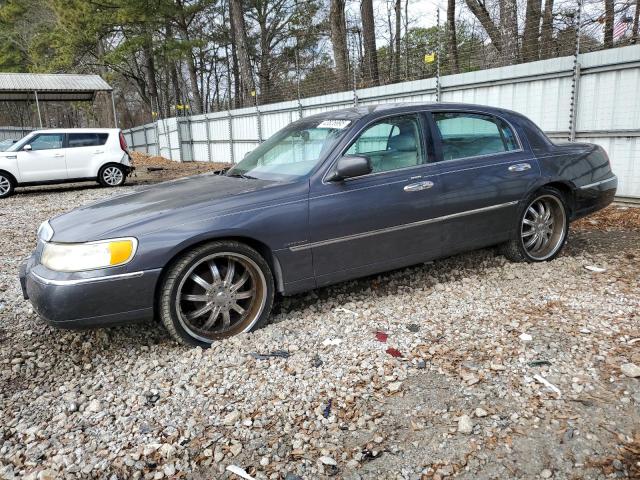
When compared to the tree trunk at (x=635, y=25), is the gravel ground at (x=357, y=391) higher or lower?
lower

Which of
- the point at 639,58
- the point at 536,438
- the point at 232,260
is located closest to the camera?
the point at 536,438

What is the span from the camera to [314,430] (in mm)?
2488

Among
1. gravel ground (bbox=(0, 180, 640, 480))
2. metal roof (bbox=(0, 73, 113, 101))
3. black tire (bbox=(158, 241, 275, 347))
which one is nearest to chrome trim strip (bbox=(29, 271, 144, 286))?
black tire (bbox=(158, 241, 275, 347))

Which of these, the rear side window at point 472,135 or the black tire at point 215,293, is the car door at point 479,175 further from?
the black tire at point 215,293

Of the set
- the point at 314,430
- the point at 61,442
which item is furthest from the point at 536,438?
the point at 61,442

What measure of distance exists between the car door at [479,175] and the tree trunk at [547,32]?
16.6 feet

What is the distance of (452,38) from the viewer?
44.2ft

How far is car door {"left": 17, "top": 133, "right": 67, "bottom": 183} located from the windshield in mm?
10057

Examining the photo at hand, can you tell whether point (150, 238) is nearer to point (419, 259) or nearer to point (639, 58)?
point (419, 259)

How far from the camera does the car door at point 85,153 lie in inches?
504

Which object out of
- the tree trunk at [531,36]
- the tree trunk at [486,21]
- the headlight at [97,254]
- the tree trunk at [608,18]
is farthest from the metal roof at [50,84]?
the headlight at [97,254]

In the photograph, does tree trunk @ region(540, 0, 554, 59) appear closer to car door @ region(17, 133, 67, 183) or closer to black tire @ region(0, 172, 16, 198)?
car door @ region(17, 133, 67, 183)

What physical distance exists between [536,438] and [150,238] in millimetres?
2410

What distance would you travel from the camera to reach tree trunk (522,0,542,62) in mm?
8964
